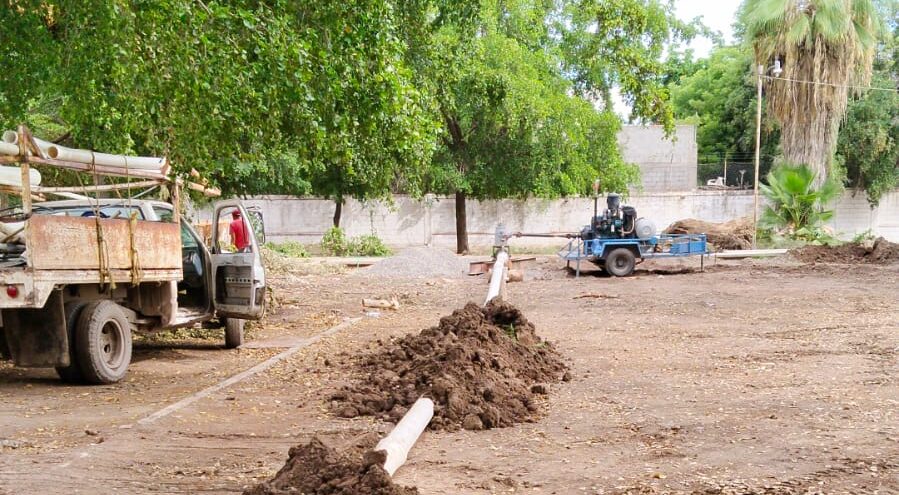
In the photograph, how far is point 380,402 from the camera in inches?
270

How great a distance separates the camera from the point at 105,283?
827 centimetres

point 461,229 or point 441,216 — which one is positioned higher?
point 441,216

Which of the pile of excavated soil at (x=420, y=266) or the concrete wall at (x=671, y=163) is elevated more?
the concrete wall at (x=671, y=163)

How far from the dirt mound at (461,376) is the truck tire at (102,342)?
2.40 metres

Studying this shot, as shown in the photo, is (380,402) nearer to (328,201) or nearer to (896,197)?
(328,201)

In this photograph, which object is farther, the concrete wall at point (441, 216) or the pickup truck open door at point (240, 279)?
the concrete wall at point (441, 216)

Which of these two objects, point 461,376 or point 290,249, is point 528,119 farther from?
point 461,376

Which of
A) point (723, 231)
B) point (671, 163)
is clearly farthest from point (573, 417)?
point (671, 163)

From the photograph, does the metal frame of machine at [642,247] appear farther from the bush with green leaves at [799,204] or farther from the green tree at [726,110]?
the green tree at [726,110]

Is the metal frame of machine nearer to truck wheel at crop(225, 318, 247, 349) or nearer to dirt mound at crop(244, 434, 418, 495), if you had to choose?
truck wheel at crop(225, 318, 247, 349)

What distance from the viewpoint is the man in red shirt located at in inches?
421

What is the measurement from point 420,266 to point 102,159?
14.5 meters

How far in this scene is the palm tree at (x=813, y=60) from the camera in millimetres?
27531

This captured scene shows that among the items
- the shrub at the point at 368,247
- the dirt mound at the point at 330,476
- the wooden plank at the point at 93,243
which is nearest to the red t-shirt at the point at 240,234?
the wooden plank at the point at 93,243
